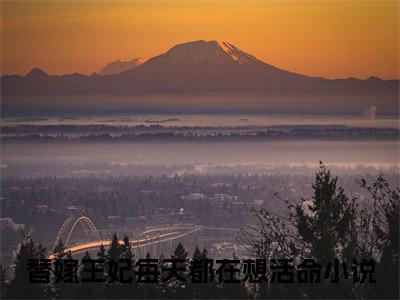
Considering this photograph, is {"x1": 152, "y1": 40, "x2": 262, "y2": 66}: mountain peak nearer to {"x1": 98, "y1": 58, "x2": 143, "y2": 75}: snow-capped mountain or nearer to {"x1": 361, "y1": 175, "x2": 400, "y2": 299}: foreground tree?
{"x1": 98, "y1": 58, "x2": 143, "y2": 75}: snow-capped mountain

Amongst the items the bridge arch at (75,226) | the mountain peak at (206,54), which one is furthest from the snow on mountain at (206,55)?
the bridge arch at (75,226)

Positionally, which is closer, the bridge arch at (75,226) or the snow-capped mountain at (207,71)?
the bridge arch at (75,226)

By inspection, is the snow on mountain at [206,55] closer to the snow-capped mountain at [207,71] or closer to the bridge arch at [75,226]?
the snow-capped mountain at [207,71]

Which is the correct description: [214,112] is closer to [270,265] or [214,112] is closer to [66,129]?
[66,129]

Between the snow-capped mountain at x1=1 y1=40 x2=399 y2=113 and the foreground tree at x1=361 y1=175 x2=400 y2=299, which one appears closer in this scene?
the foreground tree at x1=361 y1=175 x2=400 y2=299

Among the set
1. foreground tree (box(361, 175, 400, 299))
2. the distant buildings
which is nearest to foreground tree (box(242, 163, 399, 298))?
foreground tree (box(361, 175, 400, 299))

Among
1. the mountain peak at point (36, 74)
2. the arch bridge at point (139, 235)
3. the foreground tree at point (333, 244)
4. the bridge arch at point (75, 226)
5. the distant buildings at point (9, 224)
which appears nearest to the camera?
the foreground tree at point (333, 244)

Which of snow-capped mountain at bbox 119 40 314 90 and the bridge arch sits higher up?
snow-capped mountain at bbox 119 40 314 90

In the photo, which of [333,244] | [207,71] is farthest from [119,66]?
[333,244]
